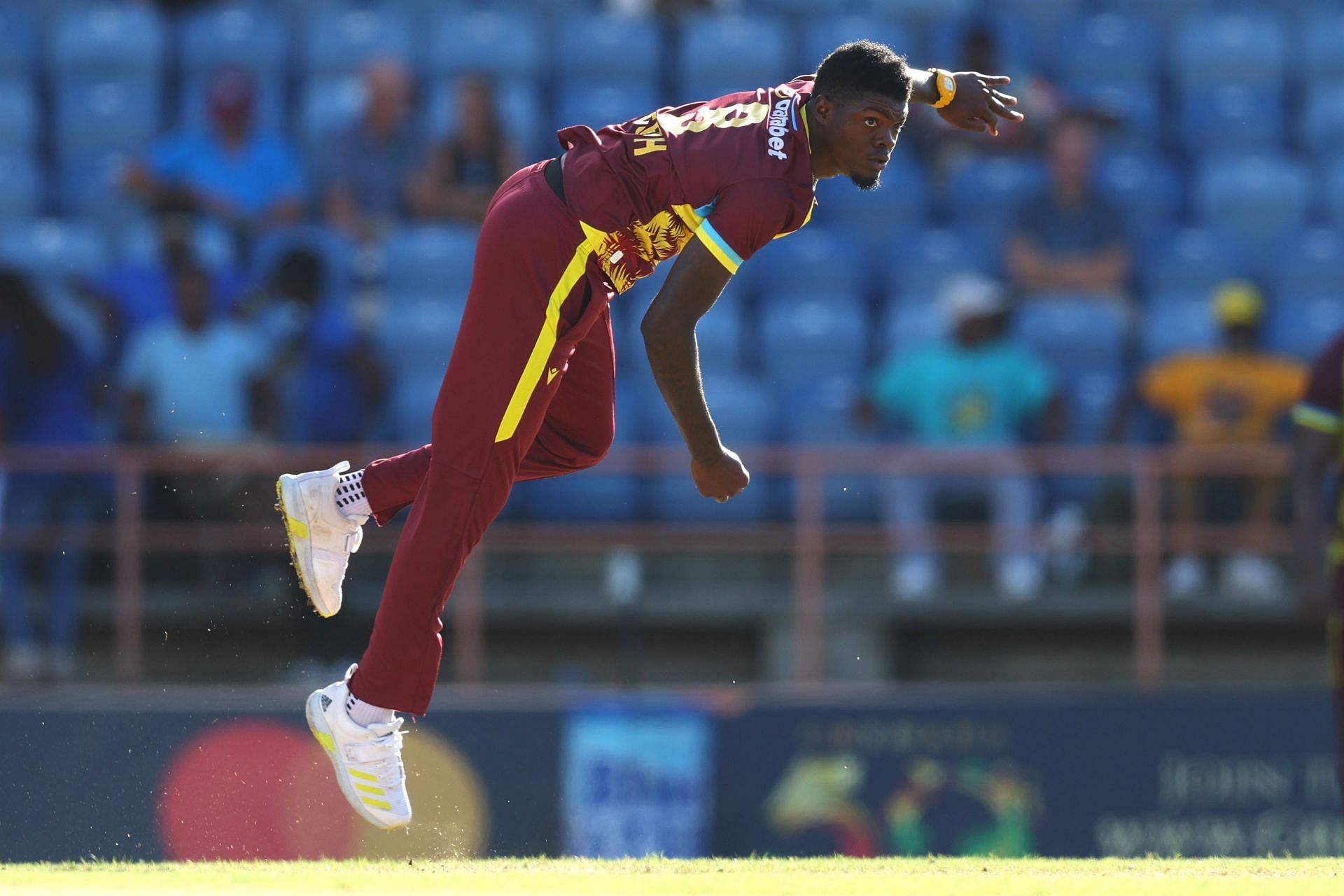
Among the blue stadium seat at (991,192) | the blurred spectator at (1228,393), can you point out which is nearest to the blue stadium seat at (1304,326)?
the blurred spectator at (1228,393)

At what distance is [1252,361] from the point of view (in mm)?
10477

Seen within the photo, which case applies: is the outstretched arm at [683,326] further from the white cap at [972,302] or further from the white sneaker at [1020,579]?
the white cap at [972,302]

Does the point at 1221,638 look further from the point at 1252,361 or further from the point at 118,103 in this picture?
the point at 118,103

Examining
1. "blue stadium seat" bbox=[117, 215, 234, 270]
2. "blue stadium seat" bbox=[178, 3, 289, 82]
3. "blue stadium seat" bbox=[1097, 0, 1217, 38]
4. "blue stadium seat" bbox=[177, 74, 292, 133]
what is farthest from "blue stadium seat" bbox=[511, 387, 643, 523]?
"blue stadium seat" bbox=[1097, 0, 1217, 38]

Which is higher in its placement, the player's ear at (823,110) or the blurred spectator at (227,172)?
the blurred spectator at (227,172)

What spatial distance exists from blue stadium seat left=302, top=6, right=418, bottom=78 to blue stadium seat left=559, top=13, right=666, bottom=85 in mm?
1002

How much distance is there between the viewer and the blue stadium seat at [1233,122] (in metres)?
12.2

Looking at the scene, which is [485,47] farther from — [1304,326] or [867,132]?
[867,132]

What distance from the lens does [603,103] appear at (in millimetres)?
11719

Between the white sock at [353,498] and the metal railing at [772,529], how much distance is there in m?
3.83

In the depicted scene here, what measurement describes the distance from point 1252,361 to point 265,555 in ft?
17.2

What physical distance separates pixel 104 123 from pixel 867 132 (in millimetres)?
7672

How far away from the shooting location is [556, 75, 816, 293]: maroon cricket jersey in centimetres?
506

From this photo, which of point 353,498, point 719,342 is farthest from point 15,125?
point 353,498
